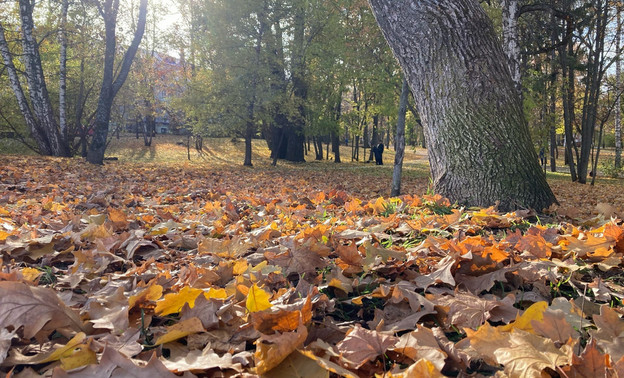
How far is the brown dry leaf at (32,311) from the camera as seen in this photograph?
113cm

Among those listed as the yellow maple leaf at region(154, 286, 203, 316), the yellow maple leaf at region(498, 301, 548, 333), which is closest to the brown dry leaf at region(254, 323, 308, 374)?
the yellow maple leaf at region(154, 286, 203, 316)

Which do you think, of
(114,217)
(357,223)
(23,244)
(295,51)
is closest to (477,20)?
(357,223)

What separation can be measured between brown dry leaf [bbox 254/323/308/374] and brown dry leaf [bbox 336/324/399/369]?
0.17 m

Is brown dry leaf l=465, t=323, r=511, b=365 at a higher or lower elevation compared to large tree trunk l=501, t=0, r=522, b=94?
lower

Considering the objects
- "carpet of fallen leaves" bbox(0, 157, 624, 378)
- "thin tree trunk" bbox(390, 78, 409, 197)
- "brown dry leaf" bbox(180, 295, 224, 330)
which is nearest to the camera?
"carpet of fallen leaves" bbox(0, 157, 624, 378)

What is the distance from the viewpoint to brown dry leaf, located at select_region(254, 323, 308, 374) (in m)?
0.99

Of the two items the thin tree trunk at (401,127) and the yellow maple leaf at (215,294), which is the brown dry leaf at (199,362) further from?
the thin tree trunk at (401,127)

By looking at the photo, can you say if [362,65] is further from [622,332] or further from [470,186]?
[622,332]

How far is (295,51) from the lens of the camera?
20578 mm

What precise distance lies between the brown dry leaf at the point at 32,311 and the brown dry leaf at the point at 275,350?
25.4 inches

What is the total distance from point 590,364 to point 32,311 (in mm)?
1528

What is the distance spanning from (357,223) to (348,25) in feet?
57.4

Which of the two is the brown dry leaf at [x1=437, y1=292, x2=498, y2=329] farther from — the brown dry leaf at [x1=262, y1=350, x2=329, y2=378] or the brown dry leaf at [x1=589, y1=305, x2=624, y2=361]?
the brown dry leaf at [x1=262, y1=350, x2=329, y2=378]

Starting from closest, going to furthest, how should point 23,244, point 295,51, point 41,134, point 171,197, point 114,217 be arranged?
point 23,244, point 114,217, point 171,197, point 41,134, point 295,51
